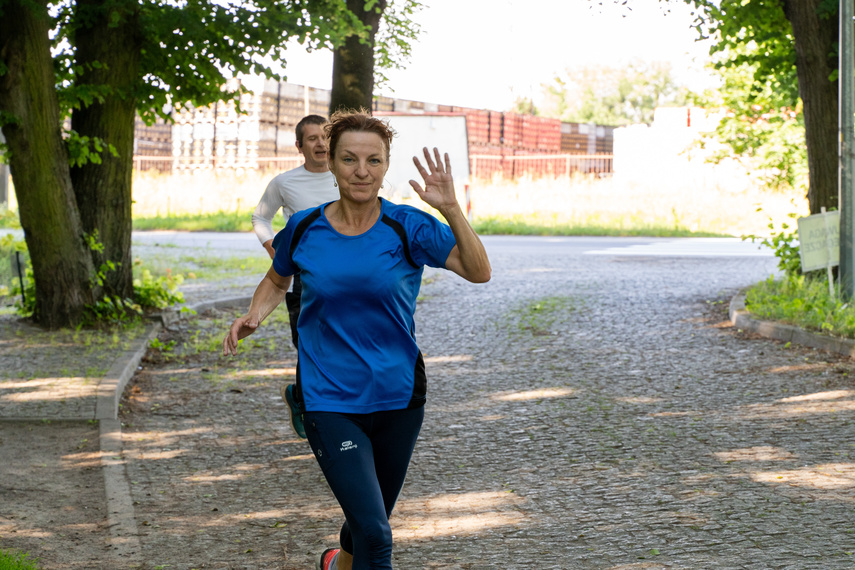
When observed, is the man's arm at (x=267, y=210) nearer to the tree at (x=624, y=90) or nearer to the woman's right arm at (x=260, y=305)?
the woman's right arm at (x=260, y=305)

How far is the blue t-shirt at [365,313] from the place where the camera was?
10.9 feet

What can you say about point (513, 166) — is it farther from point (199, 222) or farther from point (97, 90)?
point (97, 90)

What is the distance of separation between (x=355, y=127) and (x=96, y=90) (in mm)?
7311

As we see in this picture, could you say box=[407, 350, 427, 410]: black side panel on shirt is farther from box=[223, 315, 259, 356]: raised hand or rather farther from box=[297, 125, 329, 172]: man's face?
box=[297, 125, 329, 172]: man's face

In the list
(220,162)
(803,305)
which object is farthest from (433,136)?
(220,162)

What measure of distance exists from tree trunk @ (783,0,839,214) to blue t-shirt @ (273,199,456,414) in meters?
9.07

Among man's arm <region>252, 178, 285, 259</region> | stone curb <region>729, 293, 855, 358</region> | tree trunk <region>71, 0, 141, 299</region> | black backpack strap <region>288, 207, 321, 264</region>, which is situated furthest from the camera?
tree trunk <region>71, 0, 141, 299</region>

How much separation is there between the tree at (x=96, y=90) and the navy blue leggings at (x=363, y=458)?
720 centimetres

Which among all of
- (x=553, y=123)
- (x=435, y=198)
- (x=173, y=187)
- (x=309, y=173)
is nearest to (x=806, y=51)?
(x=309, y=173)

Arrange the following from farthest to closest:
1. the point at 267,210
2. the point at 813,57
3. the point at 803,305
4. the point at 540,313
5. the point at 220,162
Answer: the point at 220,162 < the point at 540,313 < the point at 813,57 < the point at 803,305 < the point at 267,210

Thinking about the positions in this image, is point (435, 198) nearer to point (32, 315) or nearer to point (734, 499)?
point (734, 499)

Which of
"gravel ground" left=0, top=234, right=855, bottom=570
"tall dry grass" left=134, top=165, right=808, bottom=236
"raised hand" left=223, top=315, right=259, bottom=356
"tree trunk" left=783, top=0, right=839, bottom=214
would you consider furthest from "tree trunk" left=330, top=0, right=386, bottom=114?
"tall dry grass" left=134, top=165, right=808, bottom=236

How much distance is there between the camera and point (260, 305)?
12.7 feet

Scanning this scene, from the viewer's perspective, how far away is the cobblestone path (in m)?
4.59
